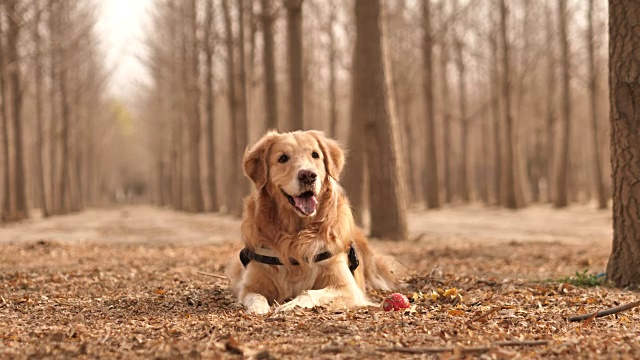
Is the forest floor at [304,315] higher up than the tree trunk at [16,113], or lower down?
lower down

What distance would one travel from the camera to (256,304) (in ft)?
15.1

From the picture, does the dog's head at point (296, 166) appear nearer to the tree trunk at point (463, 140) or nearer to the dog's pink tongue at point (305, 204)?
the dog's pink tongue at point (305, 204)

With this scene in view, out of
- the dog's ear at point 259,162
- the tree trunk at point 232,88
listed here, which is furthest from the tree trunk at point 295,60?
the dog's ear at point 259,162

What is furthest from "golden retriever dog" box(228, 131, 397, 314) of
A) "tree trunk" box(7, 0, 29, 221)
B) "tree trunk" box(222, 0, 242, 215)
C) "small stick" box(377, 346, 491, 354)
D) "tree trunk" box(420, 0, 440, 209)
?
"tree trunk" box(420, 0, 440, 209)

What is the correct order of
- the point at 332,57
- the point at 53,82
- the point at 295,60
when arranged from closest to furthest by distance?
the point at 295,60, the point at 332,57, the point at 53,82

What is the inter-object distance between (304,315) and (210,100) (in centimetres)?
2152

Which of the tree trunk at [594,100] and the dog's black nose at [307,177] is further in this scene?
the tree trunk at [594,100]

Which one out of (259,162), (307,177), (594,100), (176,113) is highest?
(176,113)

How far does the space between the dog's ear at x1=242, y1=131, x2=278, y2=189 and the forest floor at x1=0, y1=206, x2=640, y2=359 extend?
104 centimetres

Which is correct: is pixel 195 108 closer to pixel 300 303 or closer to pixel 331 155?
pixel 331 155

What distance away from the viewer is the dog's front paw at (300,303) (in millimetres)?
4423

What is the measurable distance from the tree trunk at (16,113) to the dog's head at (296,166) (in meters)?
15.3

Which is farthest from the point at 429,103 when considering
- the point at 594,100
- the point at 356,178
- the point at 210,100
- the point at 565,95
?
the point at 356,178

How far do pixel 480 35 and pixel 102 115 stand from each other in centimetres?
2861
